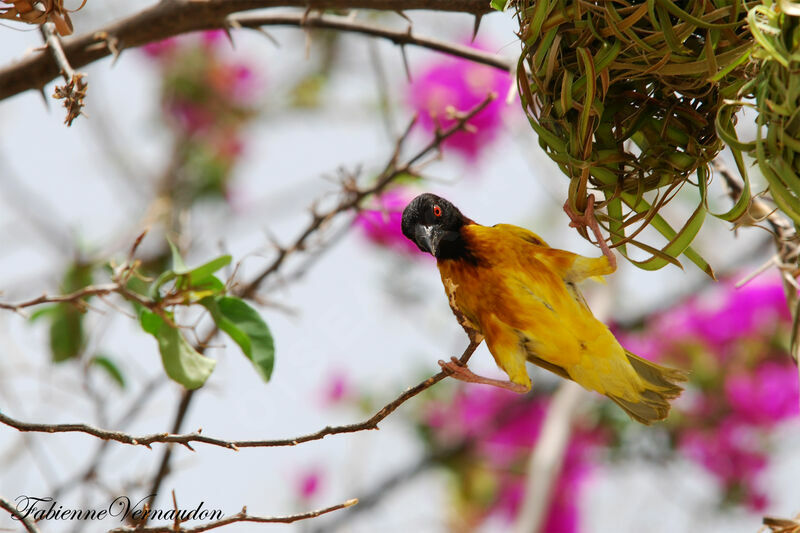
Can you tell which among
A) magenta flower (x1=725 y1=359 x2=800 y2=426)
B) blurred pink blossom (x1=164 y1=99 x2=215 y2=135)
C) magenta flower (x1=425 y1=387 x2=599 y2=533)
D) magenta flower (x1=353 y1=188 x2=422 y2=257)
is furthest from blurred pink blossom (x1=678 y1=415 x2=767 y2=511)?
blurred pink blossom (x1=164 y1=99 x2=215 y2=135)

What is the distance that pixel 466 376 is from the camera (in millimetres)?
1558

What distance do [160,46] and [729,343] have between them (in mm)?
3584

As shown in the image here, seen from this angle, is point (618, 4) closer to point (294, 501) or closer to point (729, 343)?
point (729, 343)

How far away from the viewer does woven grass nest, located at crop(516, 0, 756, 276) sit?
50.0 inches

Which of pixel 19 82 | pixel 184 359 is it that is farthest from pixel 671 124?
pixel 19 82

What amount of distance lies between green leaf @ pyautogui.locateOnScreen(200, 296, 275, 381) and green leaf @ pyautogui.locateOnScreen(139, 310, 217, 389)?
0.25 feet

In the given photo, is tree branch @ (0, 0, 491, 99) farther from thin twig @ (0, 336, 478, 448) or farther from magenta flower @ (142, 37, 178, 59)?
magenta flower @ (142, 37, 178, 59)

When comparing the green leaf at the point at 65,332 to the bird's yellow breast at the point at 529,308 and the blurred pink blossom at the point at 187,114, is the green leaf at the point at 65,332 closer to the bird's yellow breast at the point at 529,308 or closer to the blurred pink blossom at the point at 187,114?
the bird's yellow breast at the point at 529,308

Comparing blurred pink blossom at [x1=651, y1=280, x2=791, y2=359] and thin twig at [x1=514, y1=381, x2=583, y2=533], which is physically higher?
blurred pink blossom at [x1=651, y1=280, x2=791, y2=359]

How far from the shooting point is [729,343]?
157 inches

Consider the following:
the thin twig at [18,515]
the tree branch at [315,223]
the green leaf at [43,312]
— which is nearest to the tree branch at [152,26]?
the tree branch at [315,223]

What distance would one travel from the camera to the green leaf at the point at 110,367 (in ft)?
7.92

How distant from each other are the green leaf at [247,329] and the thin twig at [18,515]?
0.56 meters

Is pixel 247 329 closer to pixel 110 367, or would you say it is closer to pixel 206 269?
pixel 206 269
